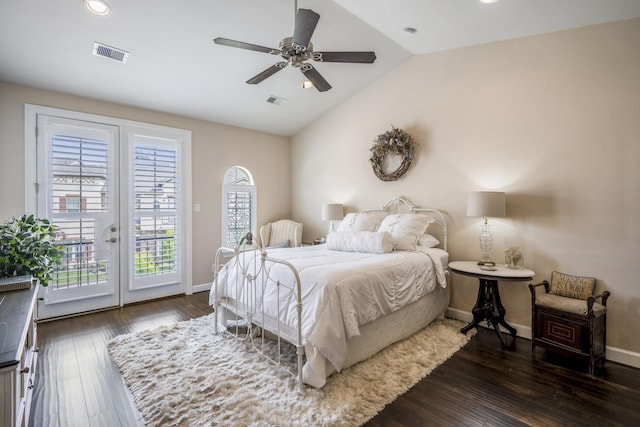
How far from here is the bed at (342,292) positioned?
2211 mm

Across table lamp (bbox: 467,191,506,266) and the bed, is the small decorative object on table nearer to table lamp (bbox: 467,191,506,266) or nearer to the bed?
table lamp (bbox: 467,191,506,266)

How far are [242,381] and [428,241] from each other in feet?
8.41

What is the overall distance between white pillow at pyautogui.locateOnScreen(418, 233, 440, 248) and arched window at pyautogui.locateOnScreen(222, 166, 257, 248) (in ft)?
9.91

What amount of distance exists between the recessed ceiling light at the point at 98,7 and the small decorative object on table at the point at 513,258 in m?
4.37

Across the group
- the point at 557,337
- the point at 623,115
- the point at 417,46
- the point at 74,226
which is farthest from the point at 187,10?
the point at 557,337

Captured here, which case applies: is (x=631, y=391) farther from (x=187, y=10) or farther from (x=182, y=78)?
(x=182, y=78)

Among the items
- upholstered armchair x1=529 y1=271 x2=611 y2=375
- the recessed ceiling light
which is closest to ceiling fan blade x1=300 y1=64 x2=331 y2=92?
the recessed ceiling light

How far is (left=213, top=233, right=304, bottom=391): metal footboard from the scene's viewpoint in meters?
2.36

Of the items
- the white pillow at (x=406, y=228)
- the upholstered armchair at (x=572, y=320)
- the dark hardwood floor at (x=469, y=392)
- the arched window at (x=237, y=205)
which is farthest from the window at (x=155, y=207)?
the upholstered armchair at (x=572, y=320)

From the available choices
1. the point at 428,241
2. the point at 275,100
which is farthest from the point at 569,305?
the point at 275,100

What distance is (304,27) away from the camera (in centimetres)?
210

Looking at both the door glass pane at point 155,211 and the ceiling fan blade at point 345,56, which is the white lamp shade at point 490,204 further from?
the door glass pane at point 155,211

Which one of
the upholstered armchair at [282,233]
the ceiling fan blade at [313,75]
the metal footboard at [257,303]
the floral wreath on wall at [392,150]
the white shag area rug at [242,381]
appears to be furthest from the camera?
the upholstered armchair at [282,233]

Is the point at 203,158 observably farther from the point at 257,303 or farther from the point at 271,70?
the point at 257,303
